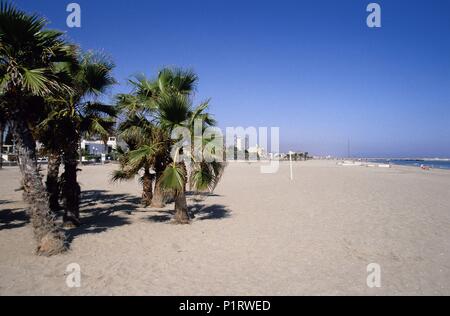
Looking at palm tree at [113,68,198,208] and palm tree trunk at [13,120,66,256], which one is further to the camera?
palm tree at [113,68,198,208]

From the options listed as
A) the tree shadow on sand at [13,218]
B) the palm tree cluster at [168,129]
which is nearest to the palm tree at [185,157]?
the palm tree cluster at [168,129]


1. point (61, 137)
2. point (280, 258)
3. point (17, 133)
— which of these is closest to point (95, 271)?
point (17, 133)

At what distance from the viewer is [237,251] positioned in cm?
685

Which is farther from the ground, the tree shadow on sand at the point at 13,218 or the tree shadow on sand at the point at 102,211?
the tree shadow on sand at the point at 13,218

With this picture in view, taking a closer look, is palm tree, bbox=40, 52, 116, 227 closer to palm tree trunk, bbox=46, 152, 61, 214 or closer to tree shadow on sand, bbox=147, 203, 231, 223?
palm tree trunk, bbox=46, 152, 61, 214

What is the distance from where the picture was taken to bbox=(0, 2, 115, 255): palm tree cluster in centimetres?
563

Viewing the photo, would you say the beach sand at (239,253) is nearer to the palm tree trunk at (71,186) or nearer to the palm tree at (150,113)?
the palm tree trunk at (71,186)

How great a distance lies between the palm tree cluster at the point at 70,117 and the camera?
5.77 meters

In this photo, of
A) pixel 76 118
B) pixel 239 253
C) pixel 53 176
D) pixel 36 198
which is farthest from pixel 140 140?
pixel 239 253

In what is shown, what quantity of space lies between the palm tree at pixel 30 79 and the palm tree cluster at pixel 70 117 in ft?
0.05

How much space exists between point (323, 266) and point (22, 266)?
5.33 metres

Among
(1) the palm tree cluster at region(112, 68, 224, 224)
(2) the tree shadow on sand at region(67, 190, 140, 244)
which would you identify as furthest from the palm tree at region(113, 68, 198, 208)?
(2) the tree shadow on sand at region(67, 190, 140, 244)

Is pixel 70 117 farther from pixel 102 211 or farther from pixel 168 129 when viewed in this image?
pixel 102 211
